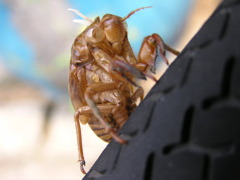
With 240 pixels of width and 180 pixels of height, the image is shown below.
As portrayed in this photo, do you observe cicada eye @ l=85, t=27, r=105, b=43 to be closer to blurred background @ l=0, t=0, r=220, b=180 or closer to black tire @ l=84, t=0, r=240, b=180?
black tire @ l=84, t=0, r=240, b=180

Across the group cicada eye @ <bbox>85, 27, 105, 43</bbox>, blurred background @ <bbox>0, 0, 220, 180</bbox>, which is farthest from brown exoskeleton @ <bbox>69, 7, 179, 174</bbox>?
blurred background @ <bbox>0, 0, 220, 180</bbox>

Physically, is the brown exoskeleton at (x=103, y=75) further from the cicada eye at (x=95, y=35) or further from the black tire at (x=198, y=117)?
the black tire at (x=198, y=117)

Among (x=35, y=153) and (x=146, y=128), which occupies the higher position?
(x=35, y=153)

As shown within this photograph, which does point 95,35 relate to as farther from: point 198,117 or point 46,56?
point 46,56

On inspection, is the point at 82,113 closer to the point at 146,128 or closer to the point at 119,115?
the point at 119,115

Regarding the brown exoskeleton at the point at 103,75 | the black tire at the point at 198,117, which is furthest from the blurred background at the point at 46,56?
the black tire at the point at 198,117

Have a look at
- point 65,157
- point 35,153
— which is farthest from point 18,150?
point 65,157
